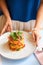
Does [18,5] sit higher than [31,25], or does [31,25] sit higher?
[18,5]

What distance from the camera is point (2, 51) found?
955 mm

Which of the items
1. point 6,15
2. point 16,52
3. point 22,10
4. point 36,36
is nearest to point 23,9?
point 22,10

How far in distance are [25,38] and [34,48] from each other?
5.0 inches

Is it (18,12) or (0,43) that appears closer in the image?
(0,43)

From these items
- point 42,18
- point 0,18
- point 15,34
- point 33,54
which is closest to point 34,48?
point 33,54

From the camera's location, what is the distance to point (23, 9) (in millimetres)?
1217

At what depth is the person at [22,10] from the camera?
3.88ft

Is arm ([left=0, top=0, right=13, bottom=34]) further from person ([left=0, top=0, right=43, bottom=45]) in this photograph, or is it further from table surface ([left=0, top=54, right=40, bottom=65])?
table surface ([left=0, top=54, right=40, bottom=65])

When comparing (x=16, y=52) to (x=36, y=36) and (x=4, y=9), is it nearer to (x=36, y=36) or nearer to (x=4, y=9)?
(x=36, y=36)

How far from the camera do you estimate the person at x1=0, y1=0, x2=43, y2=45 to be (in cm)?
118

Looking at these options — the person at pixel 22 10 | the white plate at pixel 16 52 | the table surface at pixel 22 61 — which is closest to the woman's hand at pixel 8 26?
the person at pixel 22 10

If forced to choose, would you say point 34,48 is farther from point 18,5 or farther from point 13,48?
point 18,5

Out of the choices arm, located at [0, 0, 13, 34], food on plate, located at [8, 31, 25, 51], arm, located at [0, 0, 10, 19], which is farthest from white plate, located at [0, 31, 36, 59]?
arm, located at [0, 0, 10, 19]

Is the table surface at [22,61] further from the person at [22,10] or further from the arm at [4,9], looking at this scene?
the arm at [4,9]
